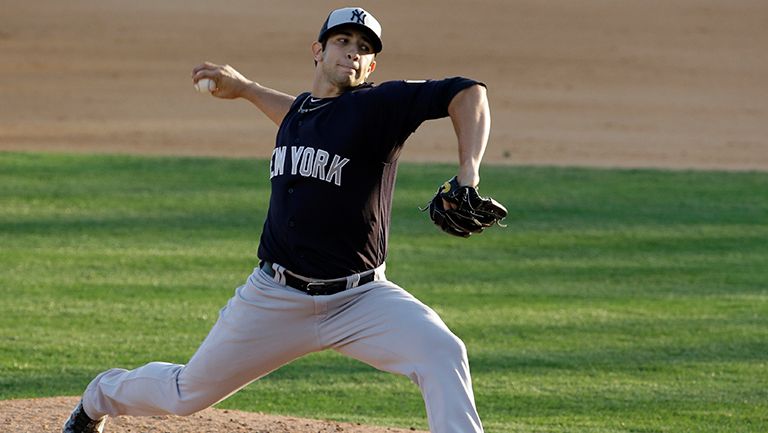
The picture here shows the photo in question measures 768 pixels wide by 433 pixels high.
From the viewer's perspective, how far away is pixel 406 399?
6.91 m

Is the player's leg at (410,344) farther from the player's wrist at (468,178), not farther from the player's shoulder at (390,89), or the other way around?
the player's shoulder at (390,89)

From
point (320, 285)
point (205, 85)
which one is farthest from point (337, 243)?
point (205, 85)

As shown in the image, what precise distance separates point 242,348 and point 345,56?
1.02 m

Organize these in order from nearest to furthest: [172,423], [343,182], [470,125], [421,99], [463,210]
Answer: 1. [463,210]
2. [470,125]
3. [421,99]
4. [343,182]
5. [172,423]

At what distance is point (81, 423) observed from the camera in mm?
5031

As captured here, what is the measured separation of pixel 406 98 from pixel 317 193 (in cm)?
43

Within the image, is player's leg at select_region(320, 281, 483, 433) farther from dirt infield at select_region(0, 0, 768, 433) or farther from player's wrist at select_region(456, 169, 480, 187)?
dirt infield at select_region(0, 0, 768, 433)

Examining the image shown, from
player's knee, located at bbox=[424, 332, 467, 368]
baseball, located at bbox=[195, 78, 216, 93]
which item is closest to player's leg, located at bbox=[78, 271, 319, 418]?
player's knee, located at bbox=[424, 332, 467, 368]

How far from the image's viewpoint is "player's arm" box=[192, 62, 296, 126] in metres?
5.09

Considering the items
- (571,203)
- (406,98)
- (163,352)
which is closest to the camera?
(406,98)

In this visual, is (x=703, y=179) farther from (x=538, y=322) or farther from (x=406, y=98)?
(x=406, y=98)

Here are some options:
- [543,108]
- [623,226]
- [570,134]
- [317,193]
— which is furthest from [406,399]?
[543,108]

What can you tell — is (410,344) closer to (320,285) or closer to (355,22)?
(320,285)

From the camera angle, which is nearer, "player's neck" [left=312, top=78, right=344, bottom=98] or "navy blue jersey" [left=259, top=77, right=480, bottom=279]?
"navy blue jersey" [left=259, top=77, right=480, bottom=279]
